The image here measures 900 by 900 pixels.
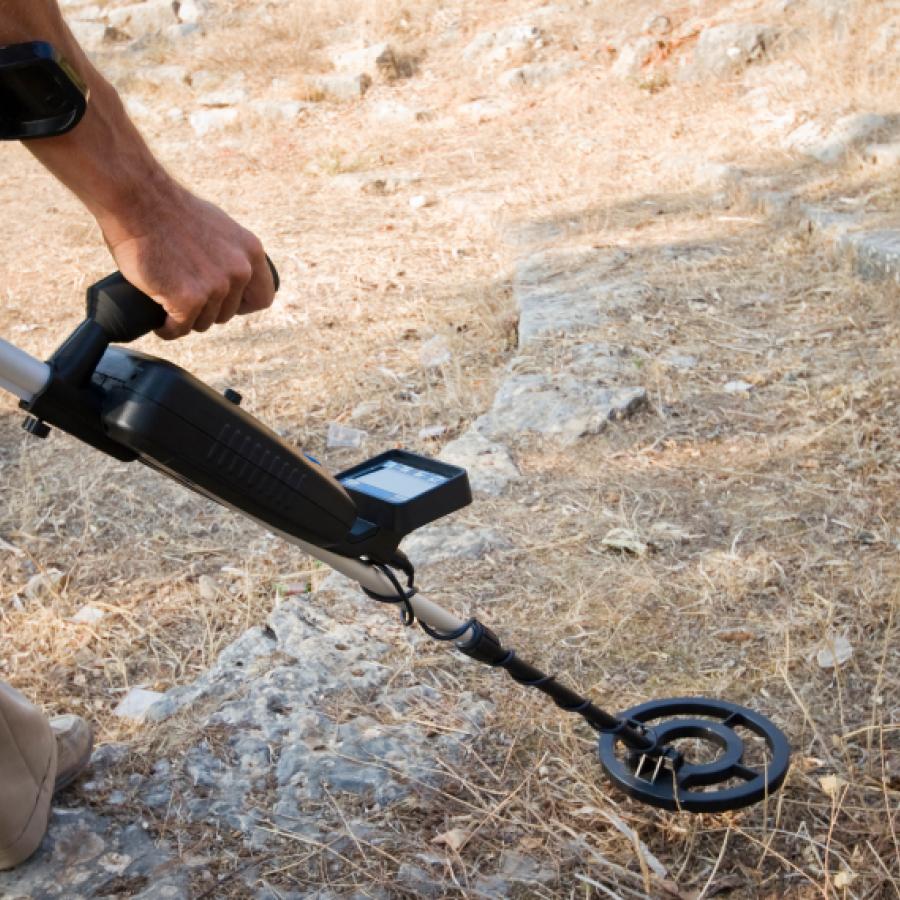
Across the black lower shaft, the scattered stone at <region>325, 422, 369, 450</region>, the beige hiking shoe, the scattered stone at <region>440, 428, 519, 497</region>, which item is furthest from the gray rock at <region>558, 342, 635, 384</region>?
the beige hiking shoe

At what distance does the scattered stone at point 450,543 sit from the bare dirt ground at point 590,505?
0.05 meters

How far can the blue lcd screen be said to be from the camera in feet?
5.94

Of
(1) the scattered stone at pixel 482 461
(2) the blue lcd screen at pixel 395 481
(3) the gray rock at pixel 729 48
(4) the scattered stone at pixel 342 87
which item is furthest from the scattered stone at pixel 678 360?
(4) the scattered stone at pixel 342 87

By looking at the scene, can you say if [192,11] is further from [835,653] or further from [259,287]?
[259,287]

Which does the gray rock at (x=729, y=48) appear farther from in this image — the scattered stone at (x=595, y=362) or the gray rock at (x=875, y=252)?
→ the scattered stone at (x=595, y=362)

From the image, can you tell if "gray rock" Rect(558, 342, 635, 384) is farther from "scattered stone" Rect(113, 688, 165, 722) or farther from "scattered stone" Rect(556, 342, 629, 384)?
"scattered stone" Rect(113, 688, 165, 722)

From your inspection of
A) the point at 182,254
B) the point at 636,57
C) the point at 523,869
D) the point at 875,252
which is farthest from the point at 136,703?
the point at 636,57

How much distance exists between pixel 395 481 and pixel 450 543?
4.48ft

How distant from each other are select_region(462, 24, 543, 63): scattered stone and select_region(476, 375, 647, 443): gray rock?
6.23m

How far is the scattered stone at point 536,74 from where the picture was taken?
915 centimetres

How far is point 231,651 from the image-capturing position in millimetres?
2754

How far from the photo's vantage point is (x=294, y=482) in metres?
1.66

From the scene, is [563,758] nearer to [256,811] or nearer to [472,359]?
[256,811]

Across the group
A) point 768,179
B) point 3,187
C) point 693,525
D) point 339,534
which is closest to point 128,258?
point 339,534
